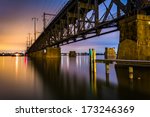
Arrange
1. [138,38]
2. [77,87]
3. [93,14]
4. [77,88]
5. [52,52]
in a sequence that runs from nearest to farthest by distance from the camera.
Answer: [77,88]
[77,87]
[138,38]
[93,14]
[52,52]

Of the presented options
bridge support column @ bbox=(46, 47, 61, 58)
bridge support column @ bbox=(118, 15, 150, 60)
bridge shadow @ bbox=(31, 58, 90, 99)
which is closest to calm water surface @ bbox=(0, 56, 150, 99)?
bridge shadow @ bbox=(31, 58, 90, 99)

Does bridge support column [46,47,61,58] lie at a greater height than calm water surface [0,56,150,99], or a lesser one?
greater

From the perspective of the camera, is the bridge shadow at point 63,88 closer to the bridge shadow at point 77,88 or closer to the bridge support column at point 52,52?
the bridge shadow at point 77,88

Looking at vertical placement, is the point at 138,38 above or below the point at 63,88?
above

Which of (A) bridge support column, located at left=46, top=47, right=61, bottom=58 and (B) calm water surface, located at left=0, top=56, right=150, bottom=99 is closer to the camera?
(B) calm water surface, located at left=0, top=56, right=150, bottom=99

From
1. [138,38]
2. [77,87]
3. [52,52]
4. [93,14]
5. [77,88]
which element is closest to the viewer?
[77,88]

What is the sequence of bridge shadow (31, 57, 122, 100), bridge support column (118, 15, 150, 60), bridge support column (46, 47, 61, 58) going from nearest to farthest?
bridge shadow (31, 57, 122, 100)
bridge support column (118, 15, 150, 60)
bridge support column (46, 47, 61, 58)

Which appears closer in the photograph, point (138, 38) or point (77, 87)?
point (77, 87)

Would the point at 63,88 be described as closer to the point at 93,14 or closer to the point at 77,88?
the point at 77,88

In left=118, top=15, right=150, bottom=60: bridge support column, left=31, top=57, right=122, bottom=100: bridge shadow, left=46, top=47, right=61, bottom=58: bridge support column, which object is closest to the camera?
left=31, top=57, right=122, bottom=100: bridge shadow

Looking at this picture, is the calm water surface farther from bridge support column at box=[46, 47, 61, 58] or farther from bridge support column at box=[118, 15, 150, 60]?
bridge support column at box=[46, 47, 61, 58]

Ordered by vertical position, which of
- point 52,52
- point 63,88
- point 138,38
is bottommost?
point 63,88

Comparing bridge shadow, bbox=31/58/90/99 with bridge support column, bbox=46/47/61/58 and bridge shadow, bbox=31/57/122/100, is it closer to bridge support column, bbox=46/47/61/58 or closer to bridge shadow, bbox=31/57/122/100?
bridge shadow, bbox=31/57/122/100

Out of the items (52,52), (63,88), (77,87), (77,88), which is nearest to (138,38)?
(77,87)
